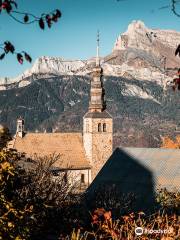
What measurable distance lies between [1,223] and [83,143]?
46.2 meters

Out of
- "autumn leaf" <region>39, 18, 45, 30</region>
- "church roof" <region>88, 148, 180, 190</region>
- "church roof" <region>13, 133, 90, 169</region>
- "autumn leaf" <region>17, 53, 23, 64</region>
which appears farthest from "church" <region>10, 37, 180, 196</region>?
"autumn leaf" <region>39, 18, 45, 30</region>

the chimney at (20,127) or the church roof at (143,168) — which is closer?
the church roof at (143,168)

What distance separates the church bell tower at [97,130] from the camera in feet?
181

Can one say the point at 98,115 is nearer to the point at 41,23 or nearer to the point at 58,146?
the point at 58,146

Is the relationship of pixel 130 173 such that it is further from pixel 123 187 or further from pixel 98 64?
pixel 98 64

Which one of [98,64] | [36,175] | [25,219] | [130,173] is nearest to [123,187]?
[130,173]

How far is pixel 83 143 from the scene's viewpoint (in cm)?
5703

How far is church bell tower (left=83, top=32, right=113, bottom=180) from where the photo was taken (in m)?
55.3

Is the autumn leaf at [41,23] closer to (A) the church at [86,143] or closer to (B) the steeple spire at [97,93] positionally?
(A) the church at [86,143]

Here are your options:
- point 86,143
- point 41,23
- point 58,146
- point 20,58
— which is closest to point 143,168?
point 86,143

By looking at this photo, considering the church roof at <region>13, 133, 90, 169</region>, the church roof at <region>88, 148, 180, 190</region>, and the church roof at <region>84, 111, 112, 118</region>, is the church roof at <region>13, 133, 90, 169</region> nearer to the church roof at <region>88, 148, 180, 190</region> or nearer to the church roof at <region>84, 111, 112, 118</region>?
the church roof at <region>84, 111, 112, 118</region>

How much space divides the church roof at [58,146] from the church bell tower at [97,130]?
0.92 metres

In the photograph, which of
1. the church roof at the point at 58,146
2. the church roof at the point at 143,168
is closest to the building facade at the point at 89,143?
the church roof at the point at 58,146

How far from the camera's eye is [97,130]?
182 feet
